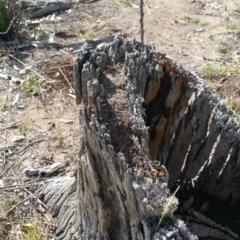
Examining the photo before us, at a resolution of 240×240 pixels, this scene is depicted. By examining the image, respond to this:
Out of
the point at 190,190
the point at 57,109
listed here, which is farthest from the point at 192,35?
the point at 190,190

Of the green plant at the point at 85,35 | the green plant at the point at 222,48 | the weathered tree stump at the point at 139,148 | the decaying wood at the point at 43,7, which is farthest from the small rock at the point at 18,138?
the green plant at the point at 222,48

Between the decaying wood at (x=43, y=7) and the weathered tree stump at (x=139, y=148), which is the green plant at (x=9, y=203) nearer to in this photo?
the weathered tree stump at (x=139, y=148)

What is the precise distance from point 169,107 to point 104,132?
0.87 metres

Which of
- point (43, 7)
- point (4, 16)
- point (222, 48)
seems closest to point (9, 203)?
point (4, 16)

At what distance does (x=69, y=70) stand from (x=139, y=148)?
338 centimetres

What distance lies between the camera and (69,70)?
5.87m

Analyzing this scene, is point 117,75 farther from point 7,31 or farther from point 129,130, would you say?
point 7,31

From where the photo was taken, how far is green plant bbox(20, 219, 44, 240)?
12.4 ft

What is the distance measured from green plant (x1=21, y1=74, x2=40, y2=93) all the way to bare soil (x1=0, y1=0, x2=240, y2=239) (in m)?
0.02

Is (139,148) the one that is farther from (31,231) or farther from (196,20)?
(196,20)

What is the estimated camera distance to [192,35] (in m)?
6.87

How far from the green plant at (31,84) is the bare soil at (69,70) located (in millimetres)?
24

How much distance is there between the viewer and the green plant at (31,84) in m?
Answer: 5.66

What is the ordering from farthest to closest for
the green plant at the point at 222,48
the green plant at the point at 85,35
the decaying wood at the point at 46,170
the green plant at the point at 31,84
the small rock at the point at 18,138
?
the green plant at the point at 85,35 < the green plant at the point at 222,48 < the green plant at the point at 31,84 < the small rock at the point at 18,138 < the decaying wood at the point at 46,170
